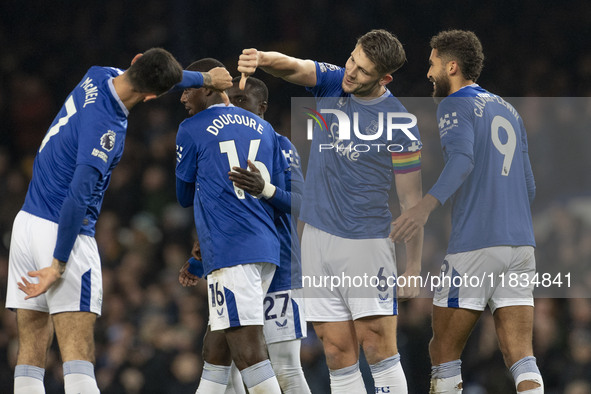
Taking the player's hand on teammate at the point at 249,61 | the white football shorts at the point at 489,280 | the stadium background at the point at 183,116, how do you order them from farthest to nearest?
the stadium background at the point at 183,116 < the white football shorts at the point at 489,280 < the player's hand on teammate at the point at 249,61

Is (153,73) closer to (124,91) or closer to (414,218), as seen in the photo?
(124,91)

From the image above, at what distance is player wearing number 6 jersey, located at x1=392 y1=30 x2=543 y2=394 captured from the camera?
4.55m

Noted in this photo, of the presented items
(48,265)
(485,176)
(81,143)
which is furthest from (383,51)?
(48,265)

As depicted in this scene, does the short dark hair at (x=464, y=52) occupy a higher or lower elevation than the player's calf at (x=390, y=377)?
higher

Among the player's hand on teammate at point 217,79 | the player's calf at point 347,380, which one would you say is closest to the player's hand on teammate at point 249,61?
the player's hand on teammate at point 217,79

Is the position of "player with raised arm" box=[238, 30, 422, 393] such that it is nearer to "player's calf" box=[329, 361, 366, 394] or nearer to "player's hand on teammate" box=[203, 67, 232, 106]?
"player's calf" box=[329, 361, 366, 394]

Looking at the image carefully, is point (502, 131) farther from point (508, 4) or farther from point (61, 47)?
point (61, 47)

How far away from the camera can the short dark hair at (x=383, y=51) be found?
4598mm

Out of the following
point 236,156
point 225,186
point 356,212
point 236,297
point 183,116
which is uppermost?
point 183,116

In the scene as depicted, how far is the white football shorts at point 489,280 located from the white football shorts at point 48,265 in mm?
1911

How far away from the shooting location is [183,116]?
9297 mm

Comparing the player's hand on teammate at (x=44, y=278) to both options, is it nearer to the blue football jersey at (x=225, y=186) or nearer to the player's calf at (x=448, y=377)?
the blue football jersey at (x=225, y=186)

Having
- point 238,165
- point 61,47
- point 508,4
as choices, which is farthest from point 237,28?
point 238,165

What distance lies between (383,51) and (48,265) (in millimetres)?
2121
